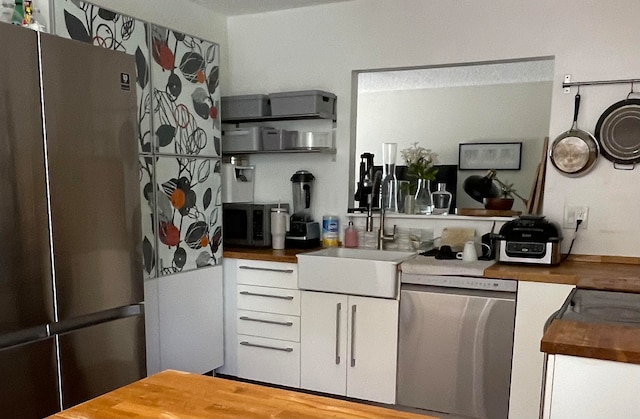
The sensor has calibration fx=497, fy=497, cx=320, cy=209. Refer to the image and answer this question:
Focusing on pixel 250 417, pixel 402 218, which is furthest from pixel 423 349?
pixel 250 417

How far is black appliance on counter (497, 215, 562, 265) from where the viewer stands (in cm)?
246

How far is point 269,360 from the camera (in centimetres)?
297

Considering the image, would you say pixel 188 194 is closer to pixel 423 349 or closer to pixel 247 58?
pixel 247 58

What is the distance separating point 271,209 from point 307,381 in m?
1.06

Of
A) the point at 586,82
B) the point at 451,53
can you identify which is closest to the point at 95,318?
the point at 451,53

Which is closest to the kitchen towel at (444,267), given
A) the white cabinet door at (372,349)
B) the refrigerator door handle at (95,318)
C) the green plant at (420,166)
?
the white cabinet door at (372,349)

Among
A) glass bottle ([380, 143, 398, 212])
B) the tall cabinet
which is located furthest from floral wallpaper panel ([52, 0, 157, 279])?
glass bottle ([380, 143, 398, 212])

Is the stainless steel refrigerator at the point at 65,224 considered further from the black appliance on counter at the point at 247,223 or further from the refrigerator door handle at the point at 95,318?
the black appliance on counter at the point at 247,223

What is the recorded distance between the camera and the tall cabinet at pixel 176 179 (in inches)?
97.9

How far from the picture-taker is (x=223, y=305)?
311 centimetres

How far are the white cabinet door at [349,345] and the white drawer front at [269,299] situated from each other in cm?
7

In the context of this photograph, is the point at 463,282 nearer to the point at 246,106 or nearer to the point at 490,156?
the point at 246,106

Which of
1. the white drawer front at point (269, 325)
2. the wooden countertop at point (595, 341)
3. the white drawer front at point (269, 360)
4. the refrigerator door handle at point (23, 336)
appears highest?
the wooden countertop at point (595, 341)

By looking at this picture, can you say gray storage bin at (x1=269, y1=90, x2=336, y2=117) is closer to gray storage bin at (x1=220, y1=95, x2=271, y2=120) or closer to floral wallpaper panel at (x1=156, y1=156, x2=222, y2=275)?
gray storage bin at (x1=220, y1=95, x2=271, y2=120)
